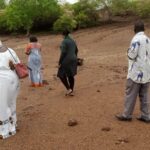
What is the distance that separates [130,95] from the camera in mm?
8781

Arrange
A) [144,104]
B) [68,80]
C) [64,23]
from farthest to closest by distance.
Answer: [64,23] → [68,80] → [144,104]

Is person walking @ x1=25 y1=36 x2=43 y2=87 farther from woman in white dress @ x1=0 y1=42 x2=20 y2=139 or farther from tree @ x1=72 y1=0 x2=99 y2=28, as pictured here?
tree @ x1=72 y1=0 x2=99 y2=28

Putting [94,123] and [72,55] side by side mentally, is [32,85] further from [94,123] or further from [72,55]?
[94,123]

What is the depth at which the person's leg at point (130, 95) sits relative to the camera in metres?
8.72

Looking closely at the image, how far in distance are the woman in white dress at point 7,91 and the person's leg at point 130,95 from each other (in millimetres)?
1882

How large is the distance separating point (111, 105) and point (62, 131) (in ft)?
6.43

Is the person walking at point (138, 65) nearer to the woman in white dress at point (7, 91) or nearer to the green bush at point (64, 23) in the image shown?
the woman in white dress at point (7, 91)

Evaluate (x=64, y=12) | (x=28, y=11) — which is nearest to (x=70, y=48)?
(x=28, y=11)

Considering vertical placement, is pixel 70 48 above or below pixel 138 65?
below

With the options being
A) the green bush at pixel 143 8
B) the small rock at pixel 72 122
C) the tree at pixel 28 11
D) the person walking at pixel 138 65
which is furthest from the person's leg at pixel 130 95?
the tree at pixel 28 11

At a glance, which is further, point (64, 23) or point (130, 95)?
point (64, 23)

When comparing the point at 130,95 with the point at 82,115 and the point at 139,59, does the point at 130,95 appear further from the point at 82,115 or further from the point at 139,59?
the point at 82,115

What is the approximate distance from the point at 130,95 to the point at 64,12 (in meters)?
20.0

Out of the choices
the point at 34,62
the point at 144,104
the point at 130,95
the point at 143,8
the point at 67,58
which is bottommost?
the point at 143,8
